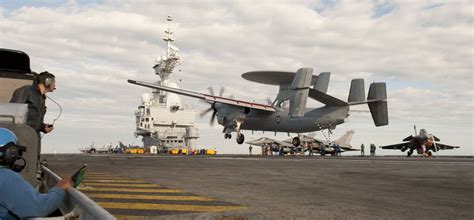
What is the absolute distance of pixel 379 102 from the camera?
45188 millimetres

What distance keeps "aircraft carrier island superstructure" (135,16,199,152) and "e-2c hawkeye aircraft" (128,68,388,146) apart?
36.7 meters

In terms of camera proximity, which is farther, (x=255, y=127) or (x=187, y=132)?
(x=187, y=132)

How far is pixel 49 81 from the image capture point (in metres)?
6.77

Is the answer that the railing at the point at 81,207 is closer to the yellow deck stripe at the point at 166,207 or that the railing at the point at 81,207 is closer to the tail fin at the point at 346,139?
the yellow deck stripe at the point at 166,207

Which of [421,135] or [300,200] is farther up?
[421,135]

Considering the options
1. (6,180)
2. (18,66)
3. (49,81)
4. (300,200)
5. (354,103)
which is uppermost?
(354,103)

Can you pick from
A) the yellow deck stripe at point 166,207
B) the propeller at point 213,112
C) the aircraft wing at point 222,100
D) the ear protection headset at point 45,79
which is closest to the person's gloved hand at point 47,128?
the ear protection headset at point 45,79

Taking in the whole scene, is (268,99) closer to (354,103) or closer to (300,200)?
(354,103)

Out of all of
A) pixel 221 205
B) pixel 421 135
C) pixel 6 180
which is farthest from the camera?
pixel 421 135

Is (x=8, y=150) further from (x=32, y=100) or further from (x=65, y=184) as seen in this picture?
(x=32, y=100)

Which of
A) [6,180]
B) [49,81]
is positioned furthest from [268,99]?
[6,180]

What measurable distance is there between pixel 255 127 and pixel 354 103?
38.1 ft

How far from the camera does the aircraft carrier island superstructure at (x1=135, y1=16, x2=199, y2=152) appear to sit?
86.2m

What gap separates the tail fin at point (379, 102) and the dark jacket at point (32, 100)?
137ft
